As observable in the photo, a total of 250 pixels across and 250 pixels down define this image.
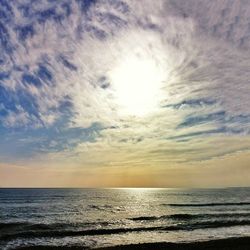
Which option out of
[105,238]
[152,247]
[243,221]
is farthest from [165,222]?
[152,247]

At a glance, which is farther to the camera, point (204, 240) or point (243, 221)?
point (243, 221)

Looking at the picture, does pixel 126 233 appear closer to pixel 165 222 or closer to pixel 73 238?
pixel 73 238

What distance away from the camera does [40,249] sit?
29141 mm

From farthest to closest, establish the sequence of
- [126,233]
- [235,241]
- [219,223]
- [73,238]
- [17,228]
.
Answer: [219,223]
[17,228]
[126,233]
[73,238]
[235,241]

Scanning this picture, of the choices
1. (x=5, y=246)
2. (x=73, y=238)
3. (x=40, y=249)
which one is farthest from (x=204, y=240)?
(x=5, y=246)

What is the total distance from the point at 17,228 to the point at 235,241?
26688 mm

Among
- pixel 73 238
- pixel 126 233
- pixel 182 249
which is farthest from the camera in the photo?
pixel 126 233

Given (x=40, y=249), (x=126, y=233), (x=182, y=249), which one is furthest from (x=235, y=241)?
(x=40, y=249)

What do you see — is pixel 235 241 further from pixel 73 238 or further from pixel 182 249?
pixel 73 238

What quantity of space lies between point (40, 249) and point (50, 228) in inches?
518

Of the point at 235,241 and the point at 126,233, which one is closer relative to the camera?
the point at 235,241

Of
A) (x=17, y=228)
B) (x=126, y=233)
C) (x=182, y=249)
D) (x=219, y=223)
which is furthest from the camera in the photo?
(x=219, y=223)

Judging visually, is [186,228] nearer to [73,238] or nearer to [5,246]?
[73,238]

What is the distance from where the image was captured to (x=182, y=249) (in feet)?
95.2
